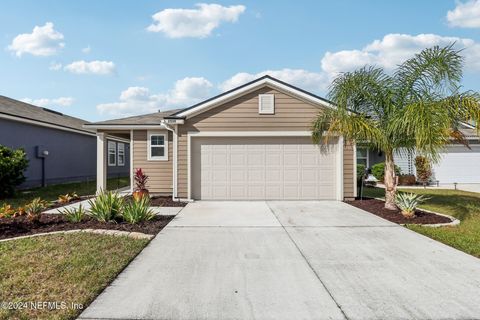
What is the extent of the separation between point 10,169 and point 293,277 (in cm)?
1196

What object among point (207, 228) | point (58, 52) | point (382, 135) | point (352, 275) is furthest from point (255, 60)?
point (352, 275)

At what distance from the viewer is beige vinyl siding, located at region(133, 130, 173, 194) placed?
12.2 m

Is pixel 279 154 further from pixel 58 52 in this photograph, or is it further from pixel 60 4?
pixel 58 52

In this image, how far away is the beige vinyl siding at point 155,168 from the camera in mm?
12234

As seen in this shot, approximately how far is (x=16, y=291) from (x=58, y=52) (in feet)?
41.8

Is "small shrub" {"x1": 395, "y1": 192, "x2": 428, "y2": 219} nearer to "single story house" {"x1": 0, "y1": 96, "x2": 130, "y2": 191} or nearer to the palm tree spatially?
the palm tree

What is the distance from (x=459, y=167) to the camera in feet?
59.2

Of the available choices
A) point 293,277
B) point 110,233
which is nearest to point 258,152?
point 110,233

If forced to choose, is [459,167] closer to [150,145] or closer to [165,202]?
[165,202]

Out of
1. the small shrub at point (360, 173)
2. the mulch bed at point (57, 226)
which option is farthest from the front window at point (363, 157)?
the mulch bed at point (57, 226)

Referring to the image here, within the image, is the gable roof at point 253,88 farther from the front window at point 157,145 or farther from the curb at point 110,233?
the curb at point 110,233

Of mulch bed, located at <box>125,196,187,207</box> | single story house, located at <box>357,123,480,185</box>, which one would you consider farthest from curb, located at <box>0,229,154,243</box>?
single story house, located at <box>357,123,480,185</box>

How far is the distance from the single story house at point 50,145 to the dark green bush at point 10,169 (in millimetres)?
2154

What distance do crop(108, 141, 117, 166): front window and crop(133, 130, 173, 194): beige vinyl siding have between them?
938cm
